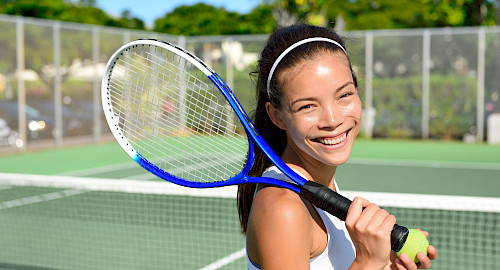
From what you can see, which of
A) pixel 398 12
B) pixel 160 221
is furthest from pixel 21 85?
pixel 398 12

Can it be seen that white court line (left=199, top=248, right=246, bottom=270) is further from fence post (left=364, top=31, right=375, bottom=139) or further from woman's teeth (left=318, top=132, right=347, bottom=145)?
fence post (left=364, top=31, right=375, bottom=139)

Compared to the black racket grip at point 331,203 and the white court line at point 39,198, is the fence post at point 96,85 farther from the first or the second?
the black racket grip at point 331,203

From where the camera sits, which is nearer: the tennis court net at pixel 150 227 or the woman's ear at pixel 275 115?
the woman's ear at pixel 275 115

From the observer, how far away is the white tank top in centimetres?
140

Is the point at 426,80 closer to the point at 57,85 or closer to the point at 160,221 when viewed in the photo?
the point at 57,85

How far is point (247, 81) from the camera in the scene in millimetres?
15383

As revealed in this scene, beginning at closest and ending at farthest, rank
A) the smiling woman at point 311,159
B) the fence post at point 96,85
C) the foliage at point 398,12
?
the smiling woman at point 311,159 < the fence post at point 96,85 < the foliage at point 398,12

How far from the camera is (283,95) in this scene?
144 cm

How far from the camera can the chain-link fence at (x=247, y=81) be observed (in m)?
11.3

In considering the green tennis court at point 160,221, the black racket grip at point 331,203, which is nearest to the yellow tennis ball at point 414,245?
the black racket grip at point 331,203

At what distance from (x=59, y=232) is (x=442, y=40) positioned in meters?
10.8

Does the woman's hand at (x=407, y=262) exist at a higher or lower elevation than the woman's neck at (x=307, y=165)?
lower

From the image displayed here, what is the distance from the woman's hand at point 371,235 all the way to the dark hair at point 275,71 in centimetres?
35

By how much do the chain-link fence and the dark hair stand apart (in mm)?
10040
